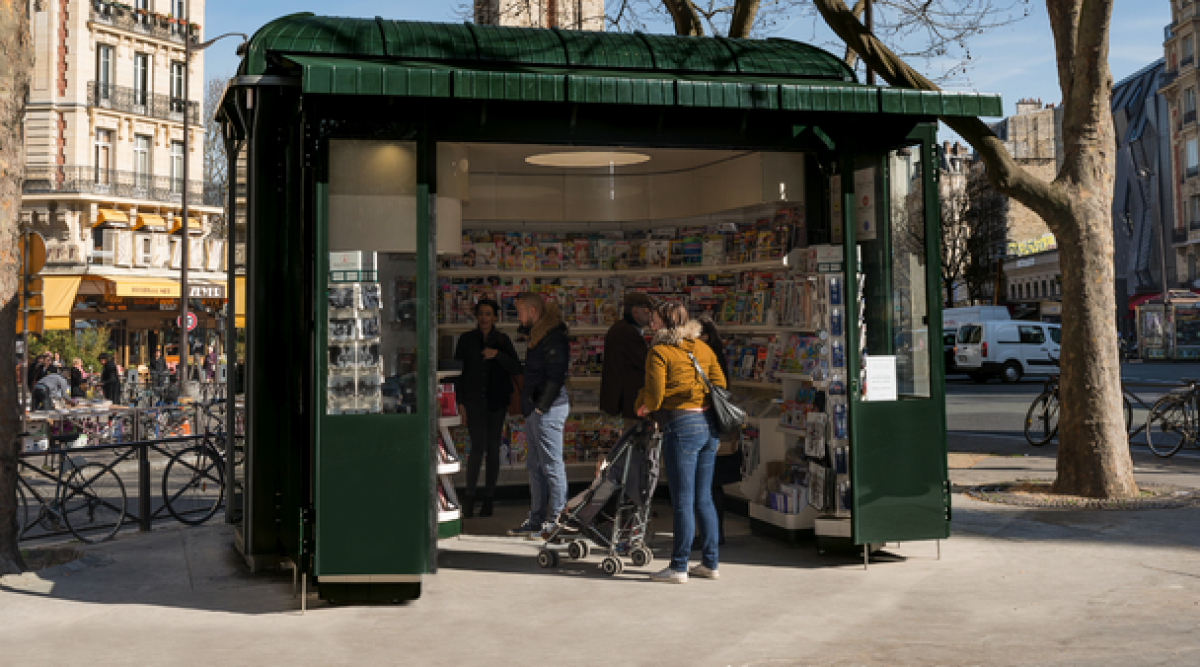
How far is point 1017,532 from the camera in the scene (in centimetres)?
895

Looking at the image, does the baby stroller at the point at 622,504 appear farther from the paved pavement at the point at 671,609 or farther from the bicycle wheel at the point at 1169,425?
the bicycle wheel at the point at 1169,425

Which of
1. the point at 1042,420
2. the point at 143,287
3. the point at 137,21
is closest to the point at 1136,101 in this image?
the point at 137,21

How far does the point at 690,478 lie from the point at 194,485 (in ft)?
16.5

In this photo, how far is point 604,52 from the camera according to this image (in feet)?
25.4

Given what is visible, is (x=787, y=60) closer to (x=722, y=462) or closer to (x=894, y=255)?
(x=894, y=255)

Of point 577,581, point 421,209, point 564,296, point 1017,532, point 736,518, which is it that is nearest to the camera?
point 421,209

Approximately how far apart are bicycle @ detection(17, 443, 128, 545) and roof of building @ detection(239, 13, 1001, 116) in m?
4.23

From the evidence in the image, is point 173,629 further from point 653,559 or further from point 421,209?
point 653,559

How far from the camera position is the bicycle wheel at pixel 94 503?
9.21 metres

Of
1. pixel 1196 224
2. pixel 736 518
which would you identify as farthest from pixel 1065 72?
pixel 1196 224

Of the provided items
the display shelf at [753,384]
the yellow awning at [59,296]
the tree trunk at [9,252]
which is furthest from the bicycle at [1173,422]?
the yellow awning at [59,296]

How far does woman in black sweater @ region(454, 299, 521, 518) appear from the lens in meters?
9.70

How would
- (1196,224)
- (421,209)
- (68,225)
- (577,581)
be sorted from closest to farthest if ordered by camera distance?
(421,209), (577,581), (68,225), (1196,224)

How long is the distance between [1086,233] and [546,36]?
5.48 meters
